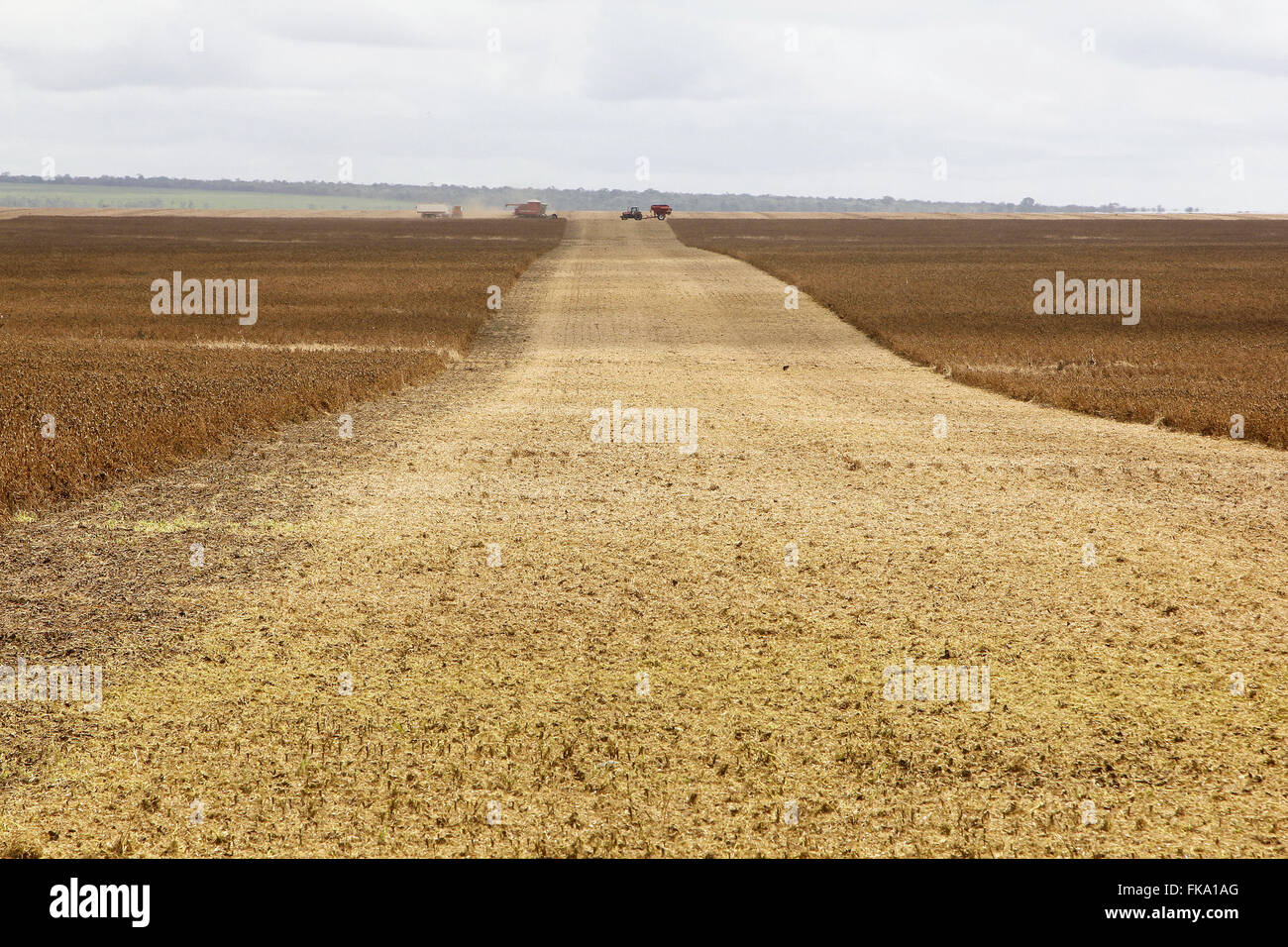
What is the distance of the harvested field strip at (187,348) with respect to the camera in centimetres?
1664

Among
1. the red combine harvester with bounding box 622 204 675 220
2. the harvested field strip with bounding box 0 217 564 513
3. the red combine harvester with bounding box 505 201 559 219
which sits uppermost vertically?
the red combine harvester with bounding box 505 201 559 219

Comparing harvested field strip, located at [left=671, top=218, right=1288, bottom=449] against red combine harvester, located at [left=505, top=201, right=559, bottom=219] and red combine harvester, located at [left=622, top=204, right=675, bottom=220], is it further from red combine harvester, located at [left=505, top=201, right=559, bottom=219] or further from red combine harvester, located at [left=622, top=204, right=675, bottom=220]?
red combine harvester, located at [left=505, top=201, right=559, bottom=219]

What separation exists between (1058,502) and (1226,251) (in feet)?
283

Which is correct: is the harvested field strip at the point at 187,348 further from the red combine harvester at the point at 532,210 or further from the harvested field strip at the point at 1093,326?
the red combine harvester at the point at 532,210

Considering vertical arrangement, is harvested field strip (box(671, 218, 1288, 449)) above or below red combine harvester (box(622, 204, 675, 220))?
below

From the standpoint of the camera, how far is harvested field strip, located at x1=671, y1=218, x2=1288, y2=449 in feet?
78.2

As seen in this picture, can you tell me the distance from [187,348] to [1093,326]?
29.4 meters


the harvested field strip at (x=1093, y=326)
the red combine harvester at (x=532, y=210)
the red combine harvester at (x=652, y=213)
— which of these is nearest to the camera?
the harvested field strip at (x=1093, y=326)

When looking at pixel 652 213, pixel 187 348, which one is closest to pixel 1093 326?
pixel 187 348

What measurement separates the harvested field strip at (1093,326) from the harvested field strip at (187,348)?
1507 centimetres

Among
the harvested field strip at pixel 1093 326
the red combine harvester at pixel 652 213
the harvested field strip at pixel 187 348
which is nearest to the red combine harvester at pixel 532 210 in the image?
the red combine harvester at pixel 652 213

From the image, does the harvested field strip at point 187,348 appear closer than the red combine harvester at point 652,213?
Yes

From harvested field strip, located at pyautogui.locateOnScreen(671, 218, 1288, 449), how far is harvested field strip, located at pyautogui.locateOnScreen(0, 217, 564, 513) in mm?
15068

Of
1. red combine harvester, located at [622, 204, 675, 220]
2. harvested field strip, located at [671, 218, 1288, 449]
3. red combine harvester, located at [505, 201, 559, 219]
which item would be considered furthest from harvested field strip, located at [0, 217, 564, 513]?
red combine harvester, located at [505, 201, 559, 219]
